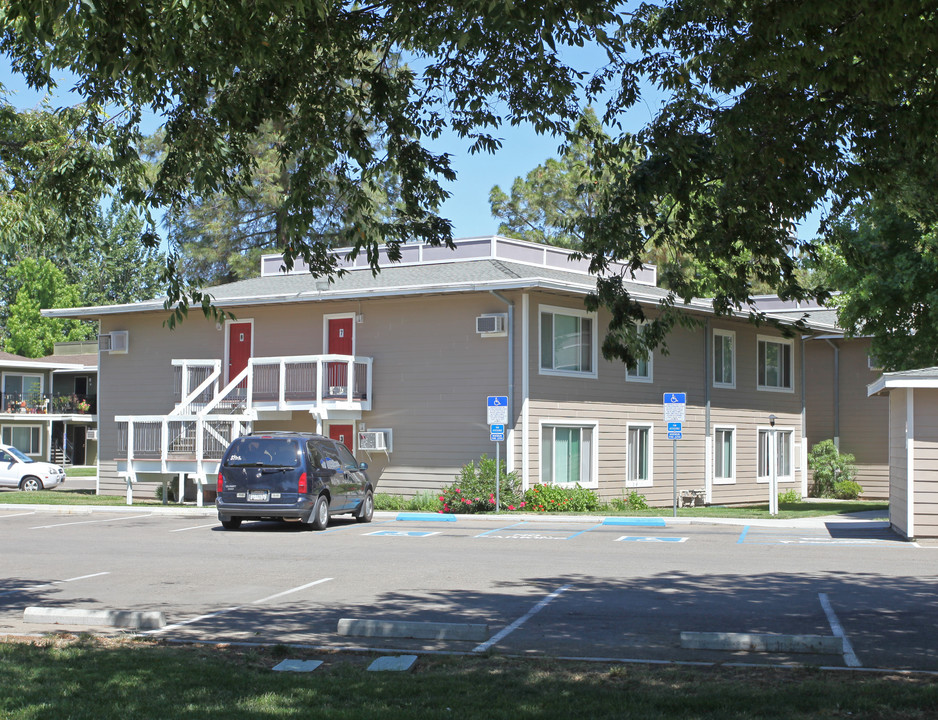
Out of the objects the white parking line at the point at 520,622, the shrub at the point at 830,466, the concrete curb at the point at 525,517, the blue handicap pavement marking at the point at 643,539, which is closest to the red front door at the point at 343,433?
the concrete curb at the point at 525,517

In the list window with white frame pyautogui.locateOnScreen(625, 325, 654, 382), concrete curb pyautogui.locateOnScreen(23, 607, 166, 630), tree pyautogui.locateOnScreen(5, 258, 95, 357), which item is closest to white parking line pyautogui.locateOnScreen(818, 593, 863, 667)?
concrete curb pyautogui.locateOnScreen(23, 607, 166, 630)

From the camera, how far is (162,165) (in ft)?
35.8

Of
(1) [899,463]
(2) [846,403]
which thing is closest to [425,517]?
(1) [899,463]

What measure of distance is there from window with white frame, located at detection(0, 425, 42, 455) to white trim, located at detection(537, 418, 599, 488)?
37.3m

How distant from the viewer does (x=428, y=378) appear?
28.8 m

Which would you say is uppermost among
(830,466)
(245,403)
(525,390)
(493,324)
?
(493,324)

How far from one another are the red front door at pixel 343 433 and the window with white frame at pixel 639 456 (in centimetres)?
755

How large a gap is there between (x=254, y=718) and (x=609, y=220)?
20.2ft

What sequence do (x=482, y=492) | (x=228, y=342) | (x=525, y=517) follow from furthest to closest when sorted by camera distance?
(x=228, y=342) < (x=482, y=492) < (x=525, y=517)

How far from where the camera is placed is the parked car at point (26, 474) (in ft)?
123

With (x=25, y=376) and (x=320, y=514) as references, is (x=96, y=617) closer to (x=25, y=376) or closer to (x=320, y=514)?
(x=320, y=514)

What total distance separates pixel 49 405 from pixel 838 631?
5180 centimetres

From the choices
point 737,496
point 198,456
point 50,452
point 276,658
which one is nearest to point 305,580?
point 276,658

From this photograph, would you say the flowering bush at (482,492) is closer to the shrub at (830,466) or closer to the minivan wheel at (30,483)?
the shrub at (830,466)
